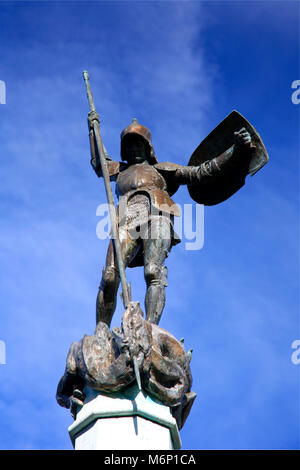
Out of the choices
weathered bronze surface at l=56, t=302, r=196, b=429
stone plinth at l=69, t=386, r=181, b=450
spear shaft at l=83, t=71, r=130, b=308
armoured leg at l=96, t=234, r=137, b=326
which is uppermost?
spear shaft at l=83, t=71, r=130, b=308

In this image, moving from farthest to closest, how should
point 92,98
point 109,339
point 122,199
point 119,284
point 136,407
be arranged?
point 92,98, point 122,199, point 119,284, point 109,339, point 136,407

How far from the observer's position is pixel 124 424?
10.6 m

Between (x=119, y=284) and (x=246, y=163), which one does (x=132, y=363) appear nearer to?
(x=119, y=284)

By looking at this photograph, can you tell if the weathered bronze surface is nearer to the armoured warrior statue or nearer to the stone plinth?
the stone plinth

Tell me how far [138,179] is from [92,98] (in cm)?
174

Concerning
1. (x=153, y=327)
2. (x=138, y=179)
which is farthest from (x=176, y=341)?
(x=138, y=179)

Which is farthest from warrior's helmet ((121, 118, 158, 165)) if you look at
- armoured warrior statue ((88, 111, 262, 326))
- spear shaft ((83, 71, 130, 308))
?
spear shaft ((83, 71, 130, 308))

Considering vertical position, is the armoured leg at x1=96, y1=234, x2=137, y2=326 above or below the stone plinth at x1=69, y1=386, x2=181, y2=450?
above

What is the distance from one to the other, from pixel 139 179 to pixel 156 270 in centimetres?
167

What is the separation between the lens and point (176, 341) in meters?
11.5

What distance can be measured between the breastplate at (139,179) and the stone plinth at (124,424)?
363cm

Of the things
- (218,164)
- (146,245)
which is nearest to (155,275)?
(146,245)

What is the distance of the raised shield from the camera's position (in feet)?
44.8

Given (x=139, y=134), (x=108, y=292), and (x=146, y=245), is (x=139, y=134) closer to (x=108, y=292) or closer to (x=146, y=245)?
(x=146, y=245)
